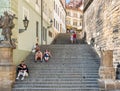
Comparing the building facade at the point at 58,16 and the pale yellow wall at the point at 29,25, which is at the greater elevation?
the building facade at the point at 58,16

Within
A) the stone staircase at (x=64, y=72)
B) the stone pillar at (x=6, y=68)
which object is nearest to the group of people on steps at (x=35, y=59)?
the stone staircase at (x=64, y=72)

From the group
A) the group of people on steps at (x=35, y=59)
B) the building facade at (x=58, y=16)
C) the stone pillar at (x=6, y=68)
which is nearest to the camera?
the stone pillar at (x=6, y=68)

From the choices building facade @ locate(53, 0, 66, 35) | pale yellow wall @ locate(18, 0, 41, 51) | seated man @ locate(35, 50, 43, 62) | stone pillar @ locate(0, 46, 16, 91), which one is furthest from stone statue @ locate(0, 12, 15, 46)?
building facade @ locate(53, 0, 66, 35)

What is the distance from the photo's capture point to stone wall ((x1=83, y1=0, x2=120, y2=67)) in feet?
54.1

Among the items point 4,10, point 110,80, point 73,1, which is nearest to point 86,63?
point 110,80

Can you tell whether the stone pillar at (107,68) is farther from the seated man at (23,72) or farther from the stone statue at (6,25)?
the stone statue at (6,25)

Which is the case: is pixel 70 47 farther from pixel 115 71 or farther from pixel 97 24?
pixel 115 71

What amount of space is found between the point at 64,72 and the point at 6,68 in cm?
358

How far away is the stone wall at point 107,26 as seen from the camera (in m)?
16.5

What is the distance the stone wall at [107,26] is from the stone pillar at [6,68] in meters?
5.12

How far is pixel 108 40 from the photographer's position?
60.4ft

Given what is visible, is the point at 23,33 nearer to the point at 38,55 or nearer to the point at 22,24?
the point at 22,24

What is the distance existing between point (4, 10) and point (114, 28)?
18.3 ft

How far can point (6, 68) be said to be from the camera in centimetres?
1536
